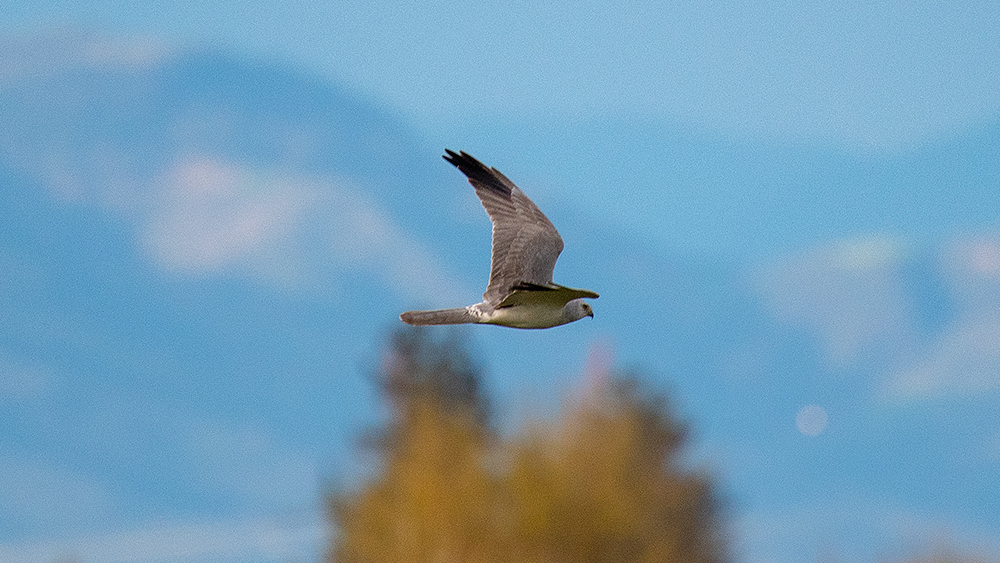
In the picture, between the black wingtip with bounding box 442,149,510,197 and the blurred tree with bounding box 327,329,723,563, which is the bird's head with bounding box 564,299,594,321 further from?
the blurred tree with bounding box 327,329,723,563

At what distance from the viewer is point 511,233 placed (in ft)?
48.5

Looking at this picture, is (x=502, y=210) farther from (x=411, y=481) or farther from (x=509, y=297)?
(x=411, y=481)

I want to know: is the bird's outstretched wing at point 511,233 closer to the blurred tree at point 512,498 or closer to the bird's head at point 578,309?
the bird's head at point 578,309


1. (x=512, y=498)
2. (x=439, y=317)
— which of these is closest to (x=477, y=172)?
(x=439, y=317)

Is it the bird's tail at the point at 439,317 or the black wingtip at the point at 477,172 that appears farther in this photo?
the black wingtip at the point at 477,172

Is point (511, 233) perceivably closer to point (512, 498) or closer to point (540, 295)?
point (540, 295)

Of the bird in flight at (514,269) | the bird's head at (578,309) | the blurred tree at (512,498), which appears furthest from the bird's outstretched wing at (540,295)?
the blurred tree at (512,498)

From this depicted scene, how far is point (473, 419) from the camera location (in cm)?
2381

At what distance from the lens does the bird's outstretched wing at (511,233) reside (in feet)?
46.7

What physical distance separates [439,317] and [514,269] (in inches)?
56.8

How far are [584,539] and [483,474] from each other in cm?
192

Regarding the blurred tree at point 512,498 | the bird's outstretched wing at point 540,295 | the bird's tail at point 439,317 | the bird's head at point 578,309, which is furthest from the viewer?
the blurred tree at point 512,498

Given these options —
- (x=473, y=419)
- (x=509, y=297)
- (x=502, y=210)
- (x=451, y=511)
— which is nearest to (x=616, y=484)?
(x=451, y=511)

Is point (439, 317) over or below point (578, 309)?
below
